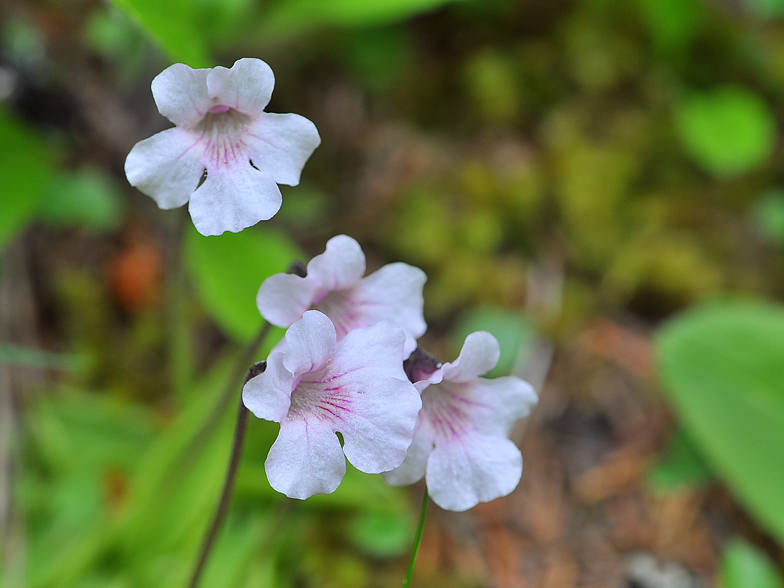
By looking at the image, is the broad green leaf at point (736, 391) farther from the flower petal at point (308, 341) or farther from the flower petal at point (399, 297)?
the flower petal at point (308, 341)

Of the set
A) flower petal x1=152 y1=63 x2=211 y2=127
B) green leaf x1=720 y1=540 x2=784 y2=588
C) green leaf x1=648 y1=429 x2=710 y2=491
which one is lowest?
green leaf x1=648 y1=429 x2=710 y2=491

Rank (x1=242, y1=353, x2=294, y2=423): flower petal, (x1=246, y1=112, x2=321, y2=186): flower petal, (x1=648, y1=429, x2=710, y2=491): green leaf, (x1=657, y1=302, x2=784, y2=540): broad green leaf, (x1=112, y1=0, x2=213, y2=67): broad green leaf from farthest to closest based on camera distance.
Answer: (x1=648, y1=429, x2=710, y2=491): green leaf
(x1=657, y1=302, x2=784, y2=540): broad green leaf
(x1=112, y1=0, x2=213, y2=67): broad green leaf
(x1=246, y1=112, x2=321, y2=186): flower petal
(x1=242, y1=353, x2=294, y2=423): flower petal

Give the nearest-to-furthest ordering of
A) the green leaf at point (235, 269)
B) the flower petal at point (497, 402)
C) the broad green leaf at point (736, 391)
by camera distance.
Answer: the flower petal at point (497, 402) < the green leaf at point (235, 269) < the broad green leaf at point (736, 391)

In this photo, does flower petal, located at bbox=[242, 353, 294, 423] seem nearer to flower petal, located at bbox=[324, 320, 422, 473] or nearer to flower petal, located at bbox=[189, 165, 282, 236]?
flower petal, located at bbox=[324, 320, 422, 473]

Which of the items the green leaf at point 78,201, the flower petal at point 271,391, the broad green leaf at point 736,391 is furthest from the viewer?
the green leaf at point 78,201

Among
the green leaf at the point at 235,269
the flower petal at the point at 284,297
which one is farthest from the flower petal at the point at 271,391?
the green leaf at the point at 235,269

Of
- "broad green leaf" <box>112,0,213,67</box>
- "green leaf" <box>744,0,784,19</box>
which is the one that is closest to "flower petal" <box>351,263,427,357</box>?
"broad green leaf" <box>112,0,213,67</box>

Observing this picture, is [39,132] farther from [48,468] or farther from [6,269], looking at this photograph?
[48,468]

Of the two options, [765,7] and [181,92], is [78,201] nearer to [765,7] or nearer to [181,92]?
[181,92]
